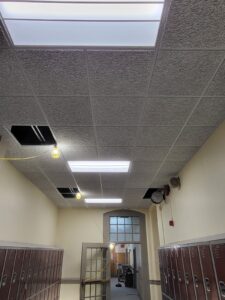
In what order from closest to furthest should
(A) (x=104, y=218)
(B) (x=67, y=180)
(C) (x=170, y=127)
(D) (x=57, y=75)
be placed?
(D) (x=57, y=75) → (C) (x=170, y=127) → (B) (x=67, y=180) → (A) (x=104, y=218)

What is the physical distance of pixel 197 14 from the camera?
1422 mm

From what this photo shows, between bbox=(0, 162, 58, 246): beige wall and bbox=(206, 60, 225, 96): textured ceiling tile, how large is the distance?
2903 mm

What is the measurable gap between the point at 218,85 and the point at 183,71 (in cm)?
39

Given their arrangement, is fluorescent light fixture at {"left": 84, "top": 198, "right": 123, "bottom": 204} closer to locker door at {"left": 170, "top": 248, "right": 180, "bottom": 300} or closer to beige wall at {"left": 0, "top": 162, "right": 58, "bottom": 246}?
beige wall at {"left": 0, "top": 162, "right": 58, "bottom": 246}

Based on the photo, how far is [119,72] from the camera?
6.15 feet

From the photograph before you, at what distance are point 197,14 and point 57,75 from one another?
113 cm

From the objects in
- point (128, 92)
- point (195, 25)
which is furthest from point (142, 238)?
point (195, 25)

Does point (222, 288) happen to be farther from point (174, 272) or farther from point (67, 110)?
point (67, 110)

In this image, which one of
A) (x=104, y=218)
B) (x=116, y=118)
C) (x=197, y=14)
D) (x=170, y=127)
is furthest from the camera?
(x=104, y=218)

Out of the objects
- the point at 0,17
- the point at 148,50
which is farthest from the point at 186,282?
the point at 0,17

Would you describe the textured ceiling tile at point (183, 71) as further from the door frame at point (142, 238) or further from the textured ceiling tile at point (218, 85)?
the door frame at point (142, 238)

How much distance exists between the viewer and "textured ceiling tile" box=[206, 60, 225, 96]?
1876mm

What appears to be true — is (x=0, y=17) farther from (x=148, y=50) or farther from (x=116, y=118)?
(x=116, y=118)

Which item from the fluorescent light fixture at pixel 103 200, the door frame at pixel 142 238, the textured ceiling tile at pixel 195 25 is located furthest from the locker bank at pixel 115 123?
the door frame at pixel 142 238
